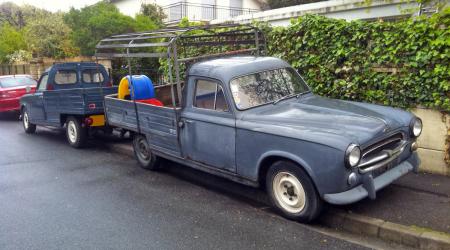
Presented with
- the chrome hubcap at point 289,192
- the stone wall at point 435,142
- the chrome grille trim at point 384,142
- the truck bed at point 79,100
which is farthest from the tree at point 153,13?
the chrome grille trim at point 384,142

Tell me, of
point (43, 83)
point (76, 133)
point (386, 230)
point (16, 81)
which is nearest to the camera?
point (386, 230)

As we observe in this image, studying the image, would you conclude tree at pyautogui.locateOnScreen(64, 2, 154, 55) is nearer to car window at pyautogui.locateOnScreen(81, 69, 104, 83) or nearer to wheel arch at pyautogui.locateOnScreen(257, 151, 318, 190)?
car window at pyautogui.locateOnScreen(81, 69, 104, 83)

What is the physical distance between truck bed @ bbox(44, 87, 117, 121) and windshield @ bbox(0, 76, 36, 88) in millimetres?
5295

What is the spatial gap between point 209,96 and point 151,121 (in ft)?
4.71

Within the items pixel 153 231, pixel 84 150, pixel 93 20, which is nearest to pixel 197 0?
pixel 93 20

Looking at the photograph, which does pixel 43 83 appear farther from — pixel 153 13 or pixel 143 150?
pixel 153 13

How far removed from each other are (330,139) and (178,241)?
1934mm

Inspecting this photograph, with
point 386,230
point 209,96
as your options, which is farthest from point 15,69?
point 386,230

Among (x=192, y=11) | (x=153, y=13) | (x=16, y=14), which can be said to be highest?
(x=16, y=14)

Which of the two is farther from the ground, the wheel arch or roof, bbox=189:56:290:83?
roof, bbox=189:56:290:83

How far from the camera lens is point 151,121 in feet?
21.8

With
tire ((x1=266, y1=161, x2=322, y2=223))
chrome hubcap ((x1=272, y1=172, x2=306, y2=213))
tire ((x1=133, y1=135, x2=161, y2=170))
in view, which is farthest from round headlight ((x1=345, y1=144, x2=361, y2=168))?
tire ((x1=133, y1=135, x2=161, y2=170))

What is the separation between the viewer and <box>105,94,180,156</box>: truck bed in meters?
6.18

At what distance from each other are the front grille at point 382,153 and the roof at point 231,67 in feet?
6.45
